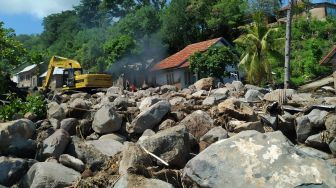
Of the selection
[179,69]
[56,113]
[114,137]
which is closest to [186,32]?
[179,69]

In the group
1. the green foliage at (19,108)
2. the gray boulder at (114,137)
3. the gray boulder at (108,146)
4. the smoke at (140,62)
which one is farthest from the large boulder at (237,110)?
the smoke at (140,62)

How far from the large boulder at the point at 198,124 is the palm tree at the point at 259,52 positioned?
16.2 m

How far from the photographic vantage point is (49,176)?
9.01 m

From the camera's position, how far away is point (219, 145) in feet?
26.0

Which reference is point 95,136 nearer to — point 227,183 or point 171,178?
point 171,178

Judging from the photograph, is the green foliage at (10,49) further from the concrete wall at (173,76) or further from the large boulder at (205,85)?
the concrete wall at (173,76)

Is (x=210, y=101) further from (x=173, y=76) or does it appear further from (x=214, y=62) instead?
(x=173, y=76)

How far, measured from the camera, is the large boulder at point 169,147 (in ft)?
29.3

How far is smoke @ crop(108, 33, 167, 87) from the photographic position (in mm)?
38656

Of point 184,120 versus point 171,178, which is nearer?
point 171,178

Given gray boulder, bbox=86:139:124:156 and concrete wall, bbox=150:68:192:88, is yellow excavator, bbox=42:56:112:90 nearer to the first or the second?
concrete wall, bbox=150:68:192:88

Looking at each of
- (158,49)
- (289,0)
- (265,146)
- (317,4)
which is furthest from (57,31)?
(265,146)

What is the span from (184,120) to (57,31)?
69.0 meters

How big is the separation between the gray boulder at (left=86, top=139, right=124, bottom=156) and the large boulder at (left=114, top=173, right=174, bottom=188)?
2.26m
